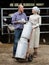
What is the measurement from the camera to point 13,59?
29.5 ft

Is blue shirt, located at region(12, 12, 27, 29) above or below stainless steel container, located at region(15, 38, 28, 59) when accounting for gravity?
above

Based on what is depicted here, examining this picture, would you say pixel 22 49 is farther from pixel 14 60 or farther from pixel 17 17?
pixel 17 17

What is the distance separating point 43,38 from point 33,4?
1762mm

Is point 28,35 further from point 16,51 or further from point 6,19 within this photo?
point 6,19

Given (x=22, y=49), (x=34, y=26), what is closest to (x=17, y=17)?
(x=34, y=26)

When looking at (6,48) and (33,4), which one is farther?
(33,4)

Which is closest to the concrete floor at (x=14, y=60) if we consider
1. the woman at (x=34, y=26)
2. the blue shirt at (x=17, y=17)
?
the woman at (x=34, y=26)

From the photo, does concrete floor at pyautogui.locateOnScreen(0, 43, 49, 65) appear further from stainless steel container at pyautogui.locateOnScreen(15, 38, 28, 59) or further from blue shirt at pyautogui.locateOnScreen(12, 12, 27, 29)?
blue shirt at pyautogui.locateOnScreen(12, 12, 27, 29)

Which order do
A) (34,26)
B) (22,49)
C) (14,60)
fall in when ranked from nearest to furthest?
1. (22,49)
2. (34,26)
3. (14,60)

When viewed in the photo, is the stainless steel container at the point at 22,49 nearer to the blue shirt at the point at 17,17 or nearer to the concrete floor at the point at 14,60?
the concrete floor at the point at 14,60

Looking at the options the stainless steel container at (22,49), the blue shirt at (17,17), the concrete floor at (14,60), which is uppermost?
the blue shirt at (17,17)

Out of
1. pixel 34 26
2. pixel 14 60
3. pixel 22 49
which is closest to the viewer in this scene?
pixel 22 49

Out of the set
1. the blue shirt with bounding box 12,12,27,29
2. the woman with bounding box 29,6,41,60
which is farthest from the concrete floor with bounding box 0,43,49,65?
the blue shirt with bounding box 12,12,27,29

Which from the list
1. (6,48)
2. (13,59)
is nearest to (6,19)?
(6,48)
